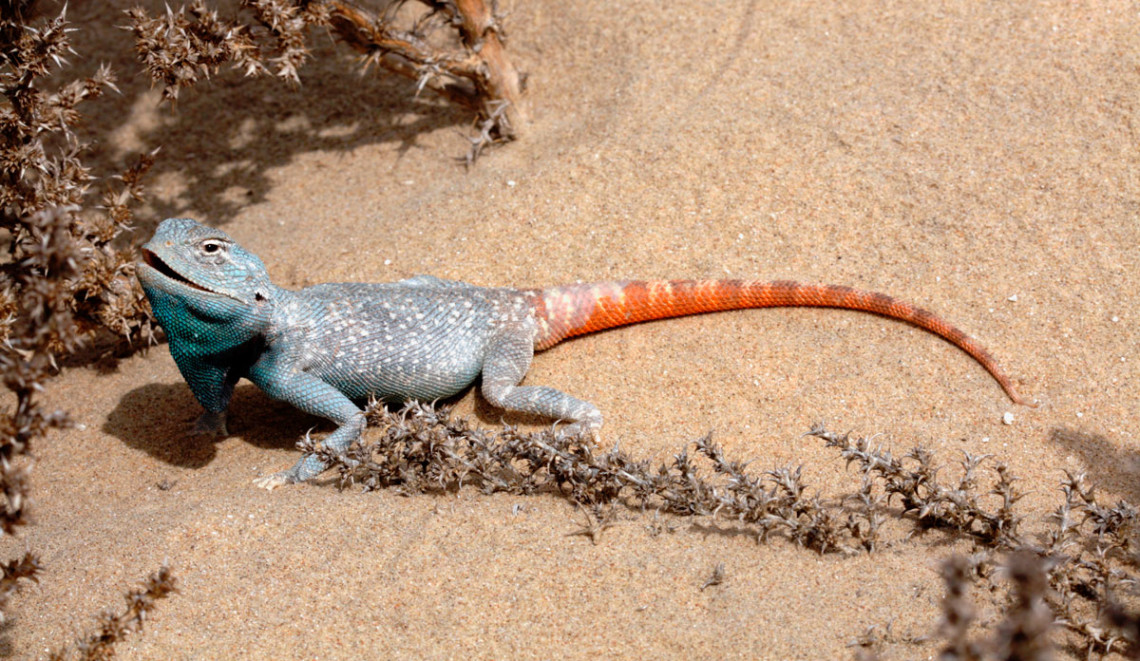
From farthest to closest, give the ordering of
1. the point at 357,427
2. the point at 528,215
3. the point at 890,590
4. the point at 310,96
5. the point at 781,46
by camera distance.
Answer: the point at 310,96 < the point at 781,46 < the point at 528,215 < the point at 357,427 < the point at 890,590

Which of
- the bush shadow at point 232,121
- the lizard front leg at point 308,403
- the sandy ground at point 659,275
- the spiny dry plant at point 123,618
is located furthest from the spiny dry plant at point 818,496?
the bush shadow at point 232,121

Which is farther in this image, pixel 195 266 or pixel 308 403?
pixel 308 403

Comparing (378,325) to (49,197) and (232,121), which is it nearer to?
(49,197)

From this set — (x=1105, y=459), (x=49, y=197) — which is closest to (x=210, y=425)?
(x=49, y=197)

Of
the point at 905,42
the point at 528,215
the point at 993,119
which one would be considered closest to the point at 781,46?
the point at 905,42

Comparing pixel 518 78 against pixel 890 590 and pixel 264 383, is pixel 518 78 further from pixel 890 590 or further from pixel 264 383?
pixel 890 590

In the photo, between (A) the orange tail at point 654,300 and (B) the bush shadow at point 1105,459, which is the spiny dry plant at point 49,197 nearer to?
(A) the orange tail at point 654,300
